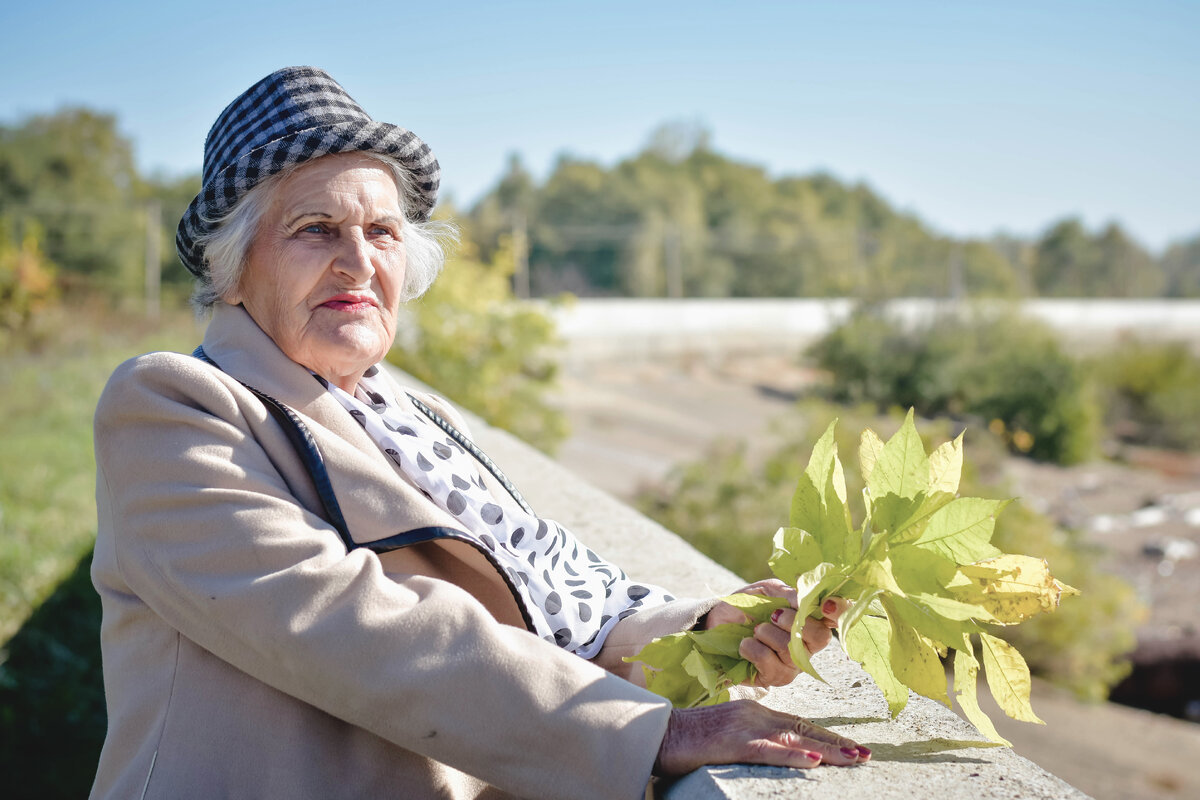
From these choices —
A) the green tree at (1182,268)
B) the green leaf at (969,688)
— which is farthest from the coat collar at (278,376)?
the green tree at (1182,268)

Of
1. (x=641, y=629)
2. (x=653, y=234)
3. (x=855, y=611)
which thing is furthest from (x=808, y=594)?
(x=653, y=234)

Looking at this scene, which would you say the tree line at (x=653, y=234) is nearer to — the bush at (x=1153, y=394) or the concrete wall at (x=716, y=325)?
the concrete wall at (x=716, y=325)

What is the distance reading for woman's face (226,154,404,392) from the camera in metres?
1.65

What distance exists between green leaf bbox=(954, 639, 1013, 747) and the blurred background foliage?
331 centimetres

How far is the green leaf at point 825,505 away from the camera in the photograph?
1.48 meters

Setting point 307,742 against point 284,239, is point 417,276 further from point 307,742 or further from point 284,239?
point 307,742

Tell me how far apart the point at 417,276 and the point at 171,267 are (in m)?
29.6

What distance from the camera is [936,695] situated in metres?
1.46

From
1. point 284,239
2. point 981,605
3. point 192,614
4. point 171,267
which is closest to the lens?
point 192,614

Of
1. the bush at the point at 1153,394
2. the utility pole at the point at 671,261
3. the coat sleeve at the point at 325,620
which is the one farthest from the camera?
the utility pole at the point at 671,261

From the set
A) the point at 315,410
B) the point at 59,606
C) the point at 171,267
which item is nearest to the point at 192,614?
the point at 315,410

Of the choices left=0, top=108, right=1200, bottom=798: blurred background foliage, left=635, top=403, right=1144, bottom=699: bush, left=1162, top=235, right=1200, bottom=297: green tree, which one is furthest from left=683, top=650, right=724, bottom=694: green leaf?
left=1162, top=235, right=1200, bottom=297: green tree

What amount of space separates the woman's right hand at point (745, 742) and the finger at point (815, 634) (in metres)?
0.13

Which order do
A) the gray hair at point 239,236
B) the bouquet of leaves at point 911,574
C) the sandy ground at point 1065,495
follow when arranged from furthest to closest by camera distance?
1. the sandy ground at point 1065,495
2. the gray hair at point 239,236
3. the bouquet of leaves at point 911,574
